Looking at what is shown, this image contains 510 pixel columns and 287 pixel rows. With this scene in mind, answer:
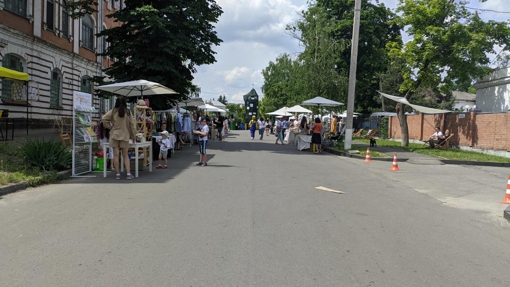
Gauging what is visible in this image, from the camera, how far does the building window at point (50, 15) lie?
86.2ft

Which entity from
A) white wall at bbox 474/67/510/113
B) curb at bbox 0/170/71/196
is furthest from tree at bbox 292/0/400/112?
curb at bbox 0/170/71/196

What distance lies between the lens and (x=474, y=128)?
21328 mm

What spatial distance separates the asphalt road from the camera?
4266mm

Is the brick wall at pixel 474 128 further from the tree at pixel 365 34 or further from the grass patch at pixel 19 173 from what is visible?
the grass patch at pixel 19 173

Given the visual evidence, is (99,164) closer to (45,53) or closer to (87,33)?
(45,53)

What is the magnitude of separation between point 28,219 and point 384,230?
5474 mm

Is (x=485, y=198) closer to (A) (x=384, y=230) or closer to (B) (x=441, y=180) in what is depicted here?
(B) (x=441, y=180)

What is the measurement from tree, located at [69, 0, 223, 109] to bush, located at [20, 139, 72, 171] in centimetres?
875

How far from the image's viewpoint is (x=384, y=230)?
20.3ft

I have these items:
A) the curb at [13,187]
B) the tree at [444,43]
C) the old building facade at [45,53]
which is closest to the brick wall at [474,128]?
the tree at [444,43]

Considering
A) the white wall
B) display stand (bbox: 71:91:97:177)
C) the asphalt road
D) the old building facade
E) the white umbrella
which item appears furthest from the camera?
the white wall

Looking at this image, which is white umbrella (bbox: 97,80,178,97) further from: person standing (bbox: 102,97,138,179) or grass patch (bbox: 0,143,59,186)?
grass patch (bbox: 0,143,59,186)

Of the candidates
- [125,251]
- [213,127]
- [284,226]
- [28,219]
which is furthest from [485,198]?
[213,127]

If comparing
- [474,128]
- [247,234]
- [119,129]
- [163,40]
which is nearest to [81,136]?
[119,129]
